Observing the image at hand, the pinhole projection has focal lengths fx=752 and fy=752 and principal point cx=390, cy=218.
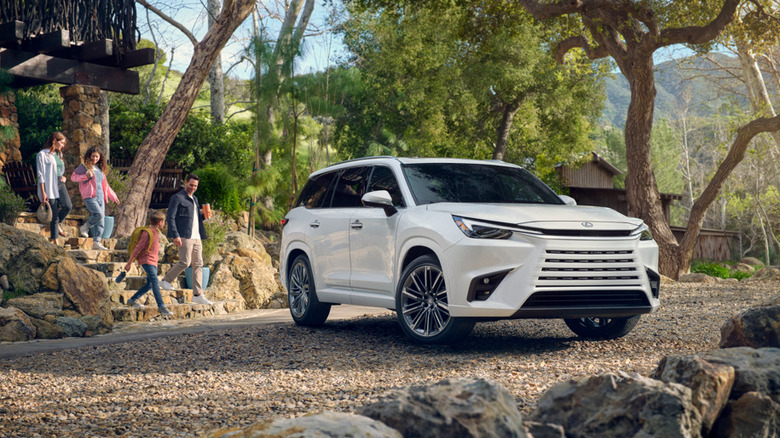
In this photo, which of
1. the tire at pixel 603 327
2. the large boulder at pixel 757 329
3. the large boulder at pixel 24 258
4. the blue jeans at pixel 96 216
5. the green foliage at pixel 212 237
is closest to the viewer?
the large boulder at pixel 757 329

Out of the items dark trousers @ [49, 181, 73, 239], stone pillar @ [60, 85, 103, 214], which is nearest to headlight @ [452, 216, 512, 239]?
dark trousers @ [49, 181, 73, 239]

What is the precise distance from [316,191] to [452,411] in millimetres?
6555

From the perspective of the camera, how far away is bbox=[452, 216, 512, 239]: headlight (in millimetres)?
6500

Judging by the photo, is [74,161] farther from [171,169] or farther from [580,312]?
[580,312]

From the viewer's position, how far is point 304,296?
30.2 ft

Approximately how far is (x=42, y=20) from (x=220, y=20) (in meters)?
3.88

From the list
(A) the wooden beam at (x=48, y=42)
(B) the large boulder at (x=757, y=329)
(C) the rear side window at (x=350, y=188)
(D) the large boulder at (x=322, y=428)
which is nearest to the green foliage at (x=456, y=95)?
(A) the wooden beam at (x=48, y=42)

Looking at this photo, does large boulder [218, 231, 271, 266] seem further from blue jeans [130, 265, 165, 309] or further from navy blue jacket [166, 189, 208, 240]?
blue jeans [130, 265, 165, 309]

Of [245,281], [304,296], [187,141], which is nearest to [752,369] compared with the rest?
[304,296]

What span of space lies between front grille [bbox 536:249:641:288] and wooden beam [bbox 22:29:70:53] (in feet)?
44.0

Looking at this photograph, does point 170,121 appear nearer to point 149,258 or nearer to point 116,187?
point 116,187

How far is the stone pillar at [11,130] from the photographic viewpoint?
17.4m

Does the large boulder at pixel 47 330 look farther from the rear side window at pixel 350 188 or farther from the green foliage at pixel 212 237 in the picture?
the green foliage at pixel 212 237

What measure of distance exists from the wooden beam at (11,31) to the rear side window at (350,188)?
10.4m
